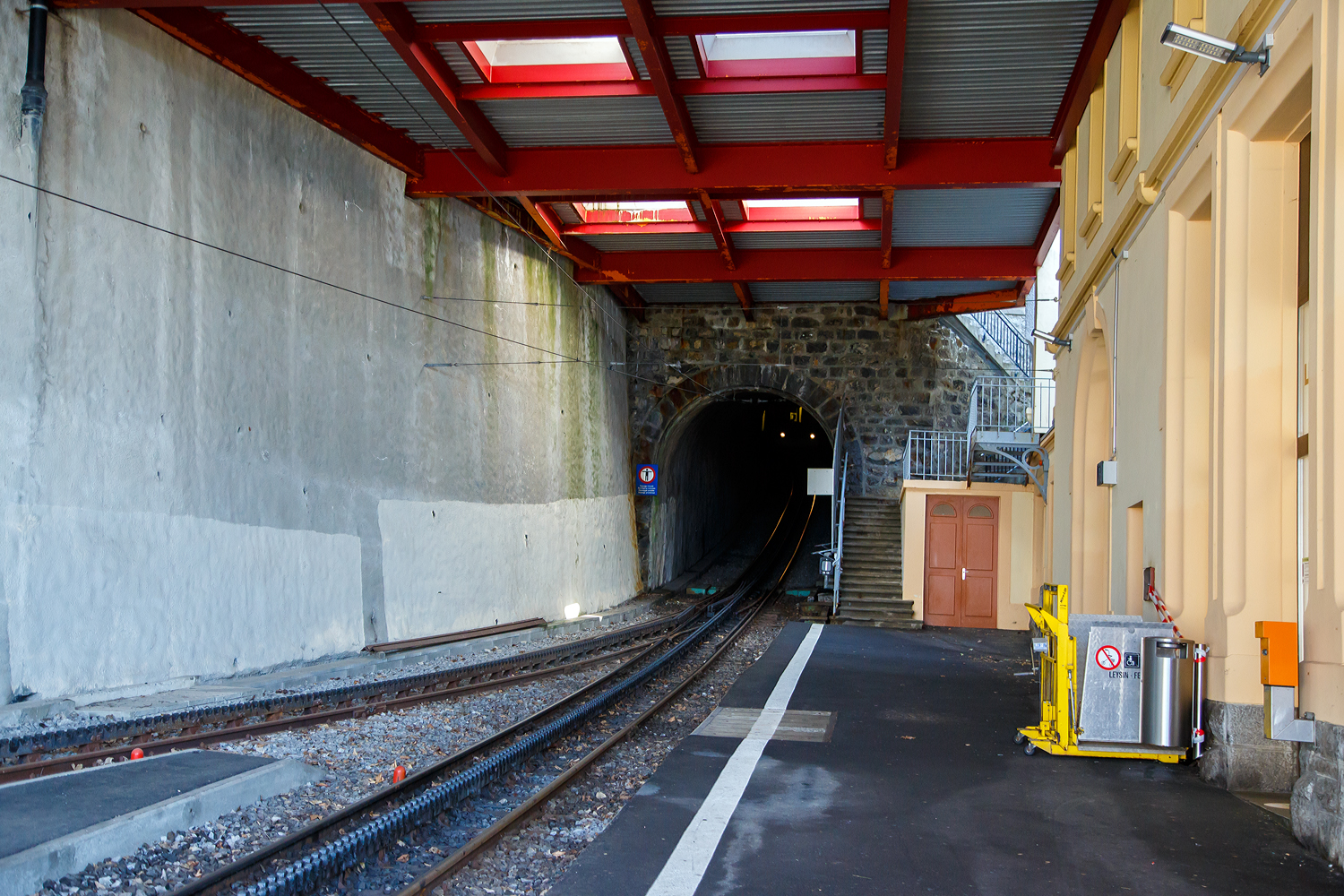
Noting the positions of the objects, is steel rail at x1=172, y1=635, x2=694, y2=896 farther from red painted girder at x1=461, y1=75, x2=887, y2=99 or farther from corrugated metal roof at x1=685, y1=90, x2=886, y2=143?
corrugated metal roof at x1=685, y1=90, x2=886, y2=143

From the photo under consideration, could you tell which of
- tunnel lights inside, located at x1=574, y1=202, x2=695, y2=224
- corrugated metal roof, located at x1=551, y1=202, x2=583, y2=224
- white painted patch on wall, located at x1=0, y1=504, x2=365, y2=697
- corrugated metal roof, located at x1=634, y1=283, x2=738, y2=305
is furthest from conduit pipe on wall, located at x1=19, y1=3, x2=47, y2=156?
corrugated metal roof, located at x1=634, y1=283, x2=738, y2=305

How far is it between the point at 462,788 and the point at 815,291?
47.7ft

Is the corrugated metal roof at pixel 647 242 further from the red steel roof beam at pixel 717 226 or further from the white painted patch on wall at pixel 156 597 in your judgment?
the white painted patch on wall at pixel 156 597

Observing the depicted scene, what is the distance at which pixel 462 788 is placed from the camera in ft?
18.8

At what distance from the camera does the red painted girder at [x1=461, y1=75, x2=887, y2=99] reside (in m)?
9.62

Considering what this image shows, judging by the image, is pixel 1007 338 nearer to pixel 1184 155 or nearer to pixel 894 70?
pixel 894 70

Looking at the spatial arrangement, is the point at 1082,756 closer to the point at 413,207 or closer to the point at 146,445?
the point at 146,445

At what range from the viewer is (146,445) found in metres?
7.62

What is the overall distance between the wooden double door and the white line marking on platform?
9.24 m

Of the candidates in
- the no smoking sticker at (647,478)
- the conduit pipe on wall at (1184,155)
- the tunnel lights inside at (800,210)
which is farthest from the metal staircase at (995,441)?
the conduit pipe on wall at (1184,155)

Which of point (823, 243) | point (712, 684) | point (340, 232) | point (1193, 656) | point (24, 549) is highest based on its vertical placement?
point (823, 243)

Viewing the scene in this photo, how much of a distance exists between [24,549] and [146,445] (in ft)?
4.06

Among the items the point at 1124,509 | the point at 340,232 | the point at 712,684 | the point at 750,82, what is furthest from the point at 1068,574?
the point at 340,232

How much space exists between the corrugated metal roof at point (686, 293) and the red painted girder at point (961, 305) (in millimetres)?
3274
